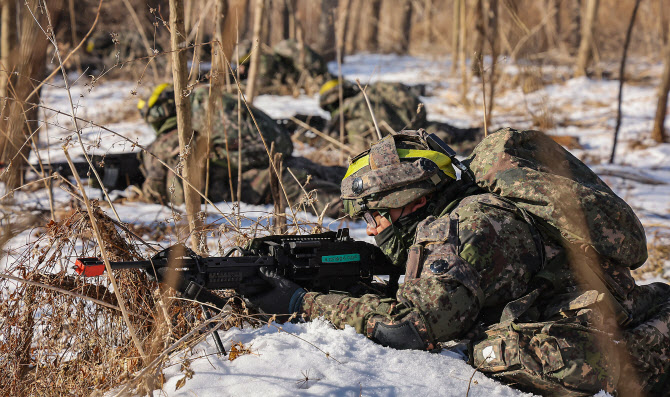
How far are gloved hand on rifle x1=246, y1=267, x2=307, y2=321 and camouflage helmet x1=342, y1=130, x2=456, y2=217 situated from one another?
16.7 inches

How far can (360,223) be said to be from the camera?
5359 millimetres

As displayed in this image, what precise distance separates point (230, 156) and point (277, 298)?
3.35 meters

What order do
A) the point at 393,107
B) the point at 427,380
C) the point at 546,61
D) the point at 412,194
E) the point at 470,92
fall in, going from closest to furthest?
the point at 427,380 → the point at 412,194 → the point at 393,107 → the point at 470,92 → the point at 546,61

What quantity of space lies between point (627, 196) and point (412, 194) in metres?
4.62

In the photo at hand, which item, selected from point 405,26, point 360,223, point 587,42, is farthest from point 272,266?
point 405,26

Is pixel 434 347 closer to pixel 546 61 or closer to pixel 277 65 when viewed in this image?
pixel 277 65

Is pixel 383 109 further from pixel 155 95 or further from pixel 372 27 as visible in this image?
pixel 372 27

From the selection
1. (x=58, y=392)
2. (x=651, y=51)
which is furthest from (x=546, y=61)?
(x=58, y=392)

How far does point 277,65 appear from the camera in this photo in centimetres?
1060

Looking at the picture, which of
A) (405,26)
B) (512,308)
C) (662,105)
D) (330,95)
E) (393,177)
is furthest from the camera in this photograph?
(405,26)

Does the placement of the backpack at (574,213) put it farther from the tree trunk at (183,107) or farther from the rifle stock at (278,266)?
the tree trunk at (183,107)

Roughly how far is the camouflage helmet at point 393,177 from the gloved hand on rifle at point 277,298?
42cm

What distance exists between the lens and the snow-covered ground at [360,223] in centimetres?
206

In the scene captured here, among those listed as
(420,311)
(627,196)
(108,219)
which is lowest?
(627,196)
